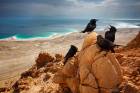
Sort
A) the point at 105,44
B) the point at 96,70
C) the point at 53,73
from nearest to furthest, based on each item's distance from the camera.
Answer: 1. the point at 105,44
2. the point at 96,70
3. the point at 53,73

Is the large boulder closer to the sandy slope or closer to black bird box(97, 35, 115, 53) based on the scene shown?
black bird box(97, 35, 115, 53)

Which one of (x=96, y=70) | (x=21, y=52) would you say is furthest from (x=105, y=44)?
(x=21, y=52)

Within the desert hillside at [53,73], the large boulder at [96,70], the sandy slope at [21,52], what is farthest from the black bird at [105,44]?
the sandy slope at [21,52]

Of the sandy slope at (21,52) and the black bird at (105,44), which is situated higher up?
the black bird at (105,44)

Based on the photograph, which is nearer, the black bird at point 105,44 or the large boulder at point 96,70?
the black bird at point 105,44

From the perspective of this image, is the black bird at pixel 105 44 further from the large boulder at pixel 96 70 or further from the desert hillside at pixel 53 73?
the desert hillside at pixel 53 73

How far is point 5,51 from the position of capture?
60.1 metres

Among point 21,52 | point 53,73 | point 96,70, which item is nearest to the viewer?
point 96,70

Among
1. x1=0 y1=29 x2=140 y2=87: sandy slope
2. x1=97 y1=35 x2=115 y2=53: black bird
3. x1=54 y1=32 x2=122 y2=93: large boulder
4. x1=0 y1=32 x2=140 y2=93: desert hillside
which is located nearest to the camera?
x1=97 y1=35 x2=115 y2=53: black bird

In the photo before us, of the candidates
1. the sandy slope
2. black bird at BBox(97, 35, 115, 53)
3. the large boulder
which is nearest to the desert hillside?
the large boulder

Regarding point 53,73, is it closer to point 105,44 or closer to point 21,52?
point 105,44

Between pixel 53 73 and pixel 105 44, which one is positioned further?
pixel 53 73

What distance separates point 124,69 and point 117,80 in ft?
6.39

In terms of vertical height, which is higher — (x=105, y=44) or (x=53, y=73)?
(x=105, y=44)
